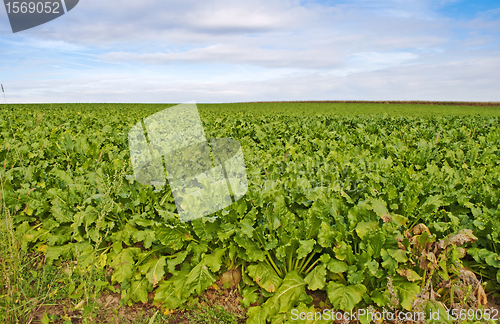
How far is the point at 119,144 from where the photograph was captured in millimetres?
8547

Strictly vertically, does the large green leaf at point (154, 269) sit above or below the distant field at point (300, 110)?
below

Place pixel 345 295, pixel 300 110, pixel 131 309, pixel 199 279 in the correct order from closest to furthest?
pixel 345 295 → pixel 199 279 → pixel 131 309 → pixel 300 110

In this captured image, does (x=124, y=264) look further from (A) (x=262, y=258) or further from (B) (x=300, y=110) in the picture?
(B) (x=300, y=110)

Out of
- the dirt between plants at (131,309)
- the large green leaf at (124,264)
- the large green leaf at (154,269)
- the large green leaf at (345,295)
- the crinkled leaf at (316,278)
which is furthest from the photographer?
the large green leaf at (124,264)

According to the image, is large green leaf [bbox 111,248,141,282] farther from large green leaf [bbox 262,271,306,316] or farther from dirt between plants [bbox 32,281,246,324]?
large green leaf [bbox 262,271,306,316]

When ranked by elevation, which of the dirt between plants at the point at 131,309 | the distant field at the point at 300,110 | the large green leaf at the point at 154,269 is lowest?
the dirt between plants at the point at 131,309

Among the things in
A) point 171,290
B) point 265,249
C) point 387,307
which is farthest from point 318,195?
point 171,290

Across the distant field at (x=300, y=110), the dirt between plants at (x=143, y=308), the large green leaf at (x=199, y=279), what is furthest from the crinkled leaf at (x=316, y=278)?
the distant field at (x=300, y=110)

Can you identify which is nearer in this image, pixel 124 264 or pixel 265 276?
pixel 265 276

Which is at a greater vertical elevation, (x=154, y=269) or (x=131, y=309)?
(x=154, y=269)

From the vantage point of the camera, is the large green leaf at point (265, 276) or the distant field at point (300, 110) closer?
the large green leaf at point (265, 276)

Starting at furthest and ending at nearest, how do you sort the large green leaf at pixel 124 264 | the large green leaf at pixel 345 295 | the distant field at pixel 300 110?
the distant field at pixel 300 110 → the large green leaf at pixel 124 264 → the large green leaf at pixel 345 295

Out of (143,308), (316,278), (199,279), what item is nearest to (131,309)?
(143,308)

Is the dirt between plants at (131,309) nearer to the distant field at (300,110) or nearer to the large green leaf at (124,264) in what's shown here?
the large green leaf at (124,264)
